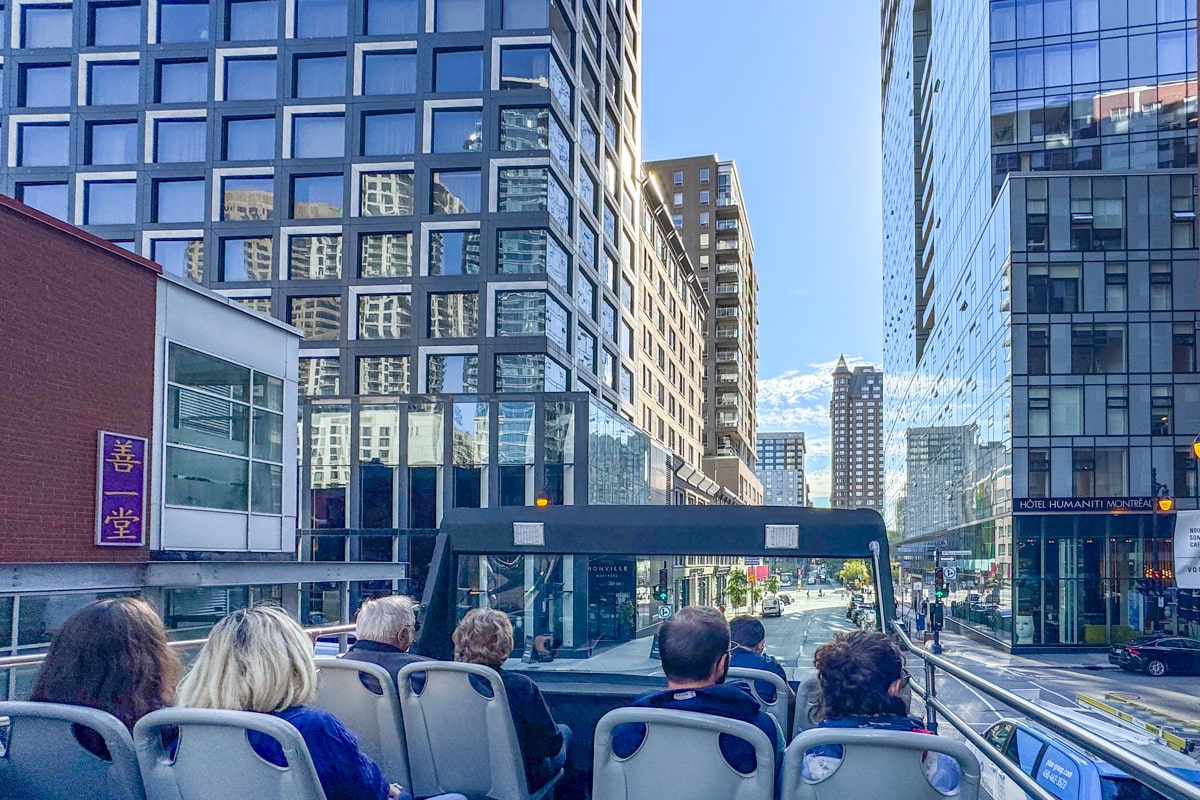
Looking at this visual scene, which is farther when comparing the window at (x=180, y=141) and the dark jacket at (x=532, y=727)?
the window at (x=180, y=141)

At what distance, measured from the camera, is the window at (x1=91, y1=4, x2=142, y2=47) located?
141 ft

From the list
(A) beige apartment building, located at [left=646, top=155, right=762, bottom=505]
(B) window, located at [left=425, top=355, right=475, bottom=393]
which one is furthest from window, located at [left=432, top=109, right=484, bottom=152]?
(A) beige apartment building, located at [left=646, top=155, right=762, bottom=505]

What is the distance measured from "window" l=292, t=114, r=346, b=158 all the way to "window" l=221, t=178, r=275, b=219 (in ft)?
6.13

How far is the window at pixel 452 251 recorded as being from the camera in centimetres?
4206

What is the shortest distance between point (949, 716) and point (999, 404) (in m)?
44.6

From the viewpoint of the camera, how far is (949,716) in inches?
226

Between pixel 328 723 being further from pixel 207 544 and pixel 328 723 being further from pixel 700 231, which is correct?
pixel 700 231

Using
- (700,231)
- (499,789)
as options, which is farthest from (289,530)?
(700,231)

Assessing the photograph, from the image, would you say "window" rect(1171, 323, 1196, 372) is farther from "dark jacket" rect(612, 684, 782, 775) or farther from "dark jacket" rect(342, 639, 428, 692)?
"dark jacket" rect(612, 684, 782, 775)

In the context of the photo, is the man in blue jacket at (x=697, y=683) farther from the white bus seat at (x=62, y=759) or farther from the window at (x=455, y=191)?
→ the window at (x=455, y=191)

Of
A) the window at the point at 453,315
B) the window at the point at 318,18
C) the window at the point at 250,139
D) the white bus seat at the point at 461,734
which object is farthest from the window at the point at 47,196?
the white bus seat at the point at 461,734

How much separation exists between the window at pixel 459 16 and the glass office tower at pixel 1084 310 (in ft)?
78.6

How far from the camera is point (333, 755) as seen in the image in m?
3.41

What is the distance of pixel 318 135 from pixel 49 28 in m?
11.8
